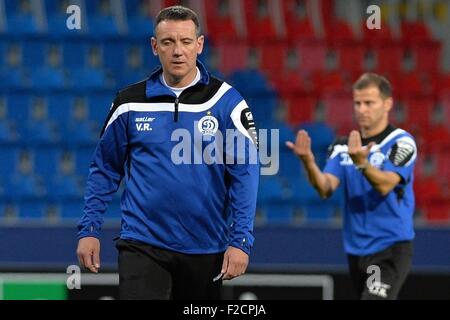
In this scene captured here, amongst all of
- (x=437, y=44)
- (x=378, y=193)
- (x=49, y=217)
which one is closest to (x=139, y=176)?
(x=378, y=193)

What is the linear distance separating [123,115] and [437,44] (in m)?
6.26

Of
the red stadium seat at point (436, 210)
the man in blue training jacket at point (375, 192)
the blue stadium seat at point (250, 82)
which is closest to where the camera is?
the man in blue training jacket at point (375, 192)

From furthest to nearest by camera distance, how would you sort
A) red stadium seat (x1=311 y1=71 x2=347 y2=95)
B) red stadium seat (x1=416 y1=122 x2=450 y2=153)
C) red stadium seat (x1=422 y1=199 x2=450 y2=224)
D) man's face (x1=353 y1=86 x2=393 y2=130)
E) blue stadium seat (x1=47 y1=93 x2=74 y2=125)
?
red stadium seat (x1=311 y1=71 x2=347 y2=95), blue stadium seat (x1=47 y1=93 x2=74 y2=125), red stadium seat (x1=416 y1=122 x2=450 y2=153), red stadium seat (x1=422 y1=199 x2=450 y2=224), man's face (x1=353 y1=86 x2=393 y2=130)

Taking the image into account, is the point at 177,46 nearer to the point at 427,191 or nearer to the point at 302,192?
the point at 302,192

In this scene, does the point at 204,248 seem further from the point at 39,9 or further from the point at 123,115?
the point at 39,9

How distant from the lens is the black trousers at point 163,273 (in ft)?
14.9

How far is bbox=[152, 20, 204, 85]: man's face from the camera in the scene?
4570 mm

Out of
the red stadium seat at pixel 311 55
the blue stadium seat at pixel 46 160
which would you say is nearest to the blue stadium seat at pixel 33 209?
the blue stadium seat at pixel 46 160

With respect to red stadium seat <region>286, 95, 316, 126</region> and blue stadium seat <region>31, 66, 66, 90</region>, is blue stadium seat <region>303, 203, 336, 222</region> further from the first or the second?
blue stadium seat <region>31, 66, 66, 90</region>

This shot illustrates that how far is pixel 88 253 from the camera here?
459cm

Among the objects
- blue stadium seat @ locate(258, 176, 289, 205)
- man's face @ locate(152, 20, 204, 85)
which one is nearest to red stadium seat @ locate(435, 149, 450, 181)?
blue stadium seat @ locate(258, 176, 289, 205)

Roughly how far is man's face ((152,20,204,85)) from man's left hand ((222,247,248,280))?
2.39 ft

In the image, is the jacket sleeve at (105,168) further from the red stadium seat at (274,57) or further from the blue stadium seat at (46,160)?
the red stadium seat at (274,57)
